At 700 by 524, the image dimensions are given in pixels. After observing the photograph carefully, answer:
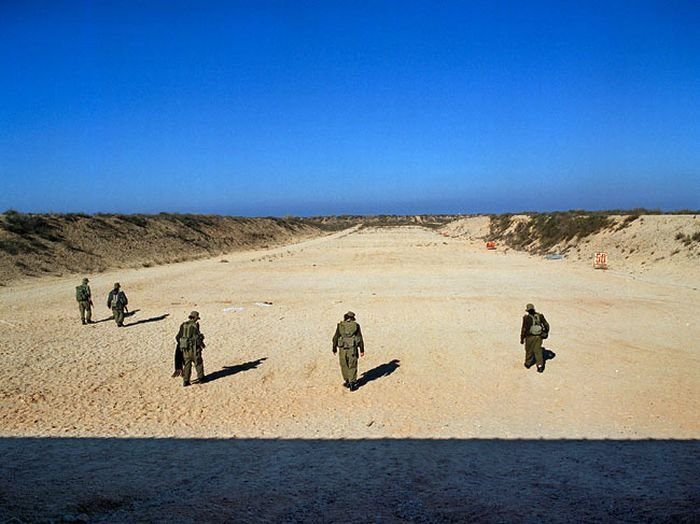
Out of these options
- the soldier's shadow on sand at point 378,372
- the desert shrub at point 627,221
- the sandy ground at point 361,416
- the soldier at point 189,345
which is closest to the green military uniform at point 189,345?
the soldier at point 189,345

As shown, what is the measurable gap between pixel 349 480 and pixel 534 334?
664 centimetres

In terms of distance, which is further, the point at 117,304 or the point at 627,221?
the point at 627,221

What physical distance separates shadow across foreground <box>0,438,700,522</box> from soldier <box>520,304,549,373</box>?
12.1ft

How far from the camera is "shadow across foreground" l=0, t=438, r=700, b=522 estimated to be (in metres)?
5.43

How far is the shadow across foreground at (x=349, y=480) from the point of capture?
17.8ft

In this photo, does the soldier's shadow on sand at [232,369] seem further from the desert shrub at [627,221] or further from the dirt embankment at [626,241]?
the desert shrub at [627,221]

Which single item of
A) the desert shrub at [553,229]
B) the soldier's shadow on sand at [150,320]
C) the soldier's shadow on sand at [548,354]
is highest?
the desert shrub at [553,229]

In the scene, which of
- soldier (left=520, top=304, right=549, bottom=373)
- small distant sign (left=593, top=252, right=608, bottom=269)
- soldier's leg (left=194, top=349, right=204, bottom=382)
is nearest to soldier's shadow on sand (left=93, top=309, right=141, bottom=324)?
soldier's leg (left=194, top=349, right=204, bottom=382)

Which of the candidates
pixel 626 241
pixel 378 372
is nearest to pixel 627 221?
pixel 626 241

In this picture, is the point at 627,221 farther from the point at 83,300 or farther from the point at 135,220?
the point at 135,220

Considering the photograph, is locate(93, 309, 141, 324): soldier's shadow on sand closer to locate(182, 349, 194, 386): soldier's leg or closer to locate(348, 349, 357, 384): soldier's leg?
locate(182, 349, 194, 386): soldier's leg

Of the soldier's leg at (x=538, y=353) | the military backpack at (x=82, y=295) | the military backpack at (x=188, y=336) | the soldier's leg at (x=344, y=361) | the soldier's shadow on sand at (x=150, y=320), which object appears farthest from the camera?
the soldier's shadow on sand at (x=150, y=320)

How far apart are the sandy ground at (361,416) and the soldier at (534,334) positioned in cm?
42

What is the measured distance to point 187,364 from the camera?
1109 cm
